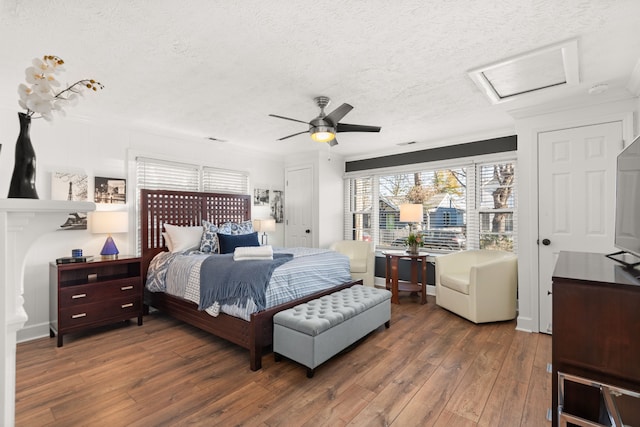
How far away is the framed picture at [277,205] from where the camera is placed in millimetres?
5910

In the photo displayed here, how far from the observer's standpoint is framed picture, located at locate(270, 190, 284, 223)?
5910 mm

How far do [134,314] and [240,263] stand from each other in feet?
5.39

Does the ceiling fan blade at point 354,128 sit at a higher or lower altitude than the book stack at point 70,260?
higher

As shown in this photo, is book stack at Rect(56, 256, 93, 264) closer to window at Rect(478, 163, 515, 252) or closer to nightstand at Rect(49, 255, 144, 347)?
nightstand at Rect(49, 255, 144, 347)

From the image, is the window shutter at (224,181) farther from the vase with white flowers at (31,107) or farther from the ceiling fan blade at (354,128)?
the vase with white flowers at (31,107)

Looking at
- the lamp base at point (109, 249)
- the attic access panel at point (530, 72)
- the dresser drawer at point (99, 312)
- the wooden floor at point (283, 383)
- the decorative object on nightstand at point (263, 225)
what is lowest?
the wooden floor at point (283, 383)

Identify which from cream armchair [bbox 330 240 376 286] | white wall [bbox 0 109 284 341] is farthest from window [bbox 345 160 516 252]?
white wall [bbox 0 109 284 341]

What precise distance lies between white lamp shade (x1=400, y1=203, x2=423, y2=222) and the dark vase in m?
4.42

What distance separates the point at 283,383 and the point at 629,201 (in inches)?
99.2

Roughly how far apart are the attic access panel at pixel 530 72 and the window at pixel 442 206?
1.71m

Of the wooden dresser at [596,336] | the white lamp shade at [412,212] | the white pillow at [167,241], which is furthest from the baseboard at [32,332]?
the white lamp shade at [412,212]

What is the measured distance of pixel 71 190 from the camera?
3541mm

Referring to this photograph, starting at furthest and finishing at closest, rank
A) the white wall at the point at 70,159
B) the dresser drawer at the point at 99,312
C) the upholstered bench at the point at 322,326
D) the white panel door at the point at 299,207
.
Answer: the white panel door at the point at 299,207 < the white wall at the point at 70,159 < the dresser drawer at the point at 99,312 < the upholstered bench at the point at 322,326

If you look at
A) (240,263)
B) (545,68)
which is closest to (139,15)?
(240,263)
